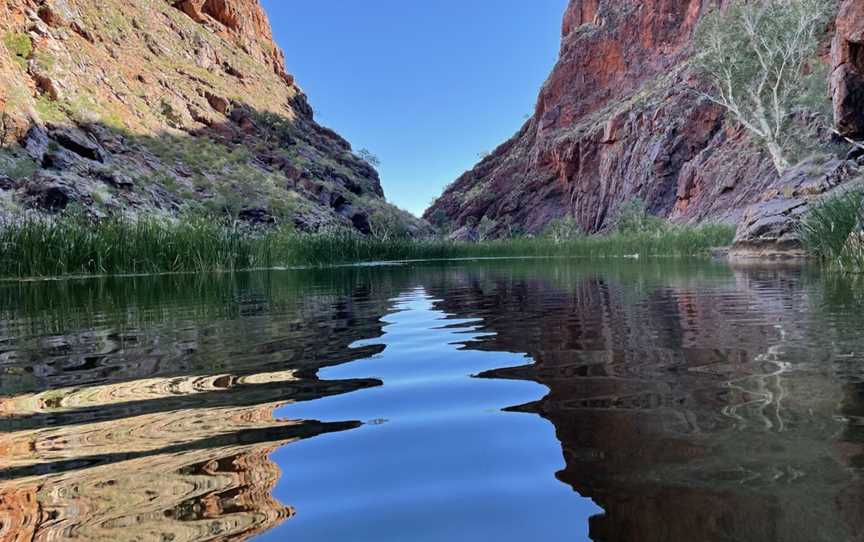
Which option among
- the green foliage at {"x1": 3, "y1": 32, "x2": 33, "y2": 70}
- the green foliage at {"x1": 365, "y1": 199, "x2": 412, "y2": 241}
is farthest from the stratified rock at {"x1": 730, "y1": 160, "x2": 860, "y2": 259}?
the green foliage at {"x1": 3, "y1": 32, "x2": 33, "y2": 70}

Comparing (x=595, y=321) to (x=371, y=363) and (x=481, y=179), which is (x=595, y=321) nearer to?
(x=371, y=363)

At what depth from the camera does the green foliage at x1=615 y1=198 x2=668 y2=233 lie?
3681cm

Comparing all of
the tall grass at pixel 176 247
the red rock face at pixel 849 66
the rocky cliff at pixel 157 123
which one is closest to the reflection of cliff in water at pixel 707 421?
the tall grass at pixel 176 247

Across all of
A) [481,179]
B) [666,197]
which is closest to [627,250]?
[666,197]

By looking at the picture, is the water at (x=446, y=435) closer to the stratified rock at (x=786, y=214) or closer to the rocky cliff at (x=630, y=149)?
the stratified rock at (x=786, y=214)

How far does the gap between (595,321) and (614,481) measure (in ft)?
12.2

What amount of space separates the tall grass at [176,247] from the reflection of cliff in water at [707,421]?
1320cm

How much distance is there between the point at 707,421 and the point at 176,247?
1666 cm

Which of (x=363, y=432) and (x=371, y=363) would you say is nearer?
(x=363, y=432)

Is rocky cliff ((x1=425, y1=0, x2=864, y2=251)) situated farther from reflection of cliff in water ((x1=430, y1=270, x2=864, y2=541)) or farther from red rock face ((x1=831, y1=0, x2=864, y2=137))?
reflection of cliff in water ((x1=430, y1=270, x2=864, y2=541))

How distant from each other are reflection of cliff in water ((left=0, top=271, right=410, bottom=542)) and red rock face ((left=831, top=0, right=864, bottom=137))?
15.6 meters

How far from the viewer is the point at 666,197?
1849 inches

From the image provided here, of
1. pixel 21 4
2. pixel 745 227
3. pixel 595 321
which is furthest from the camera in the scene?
pixel 21 4

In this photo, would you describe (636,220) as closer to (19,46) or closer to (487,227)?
(487,227)
